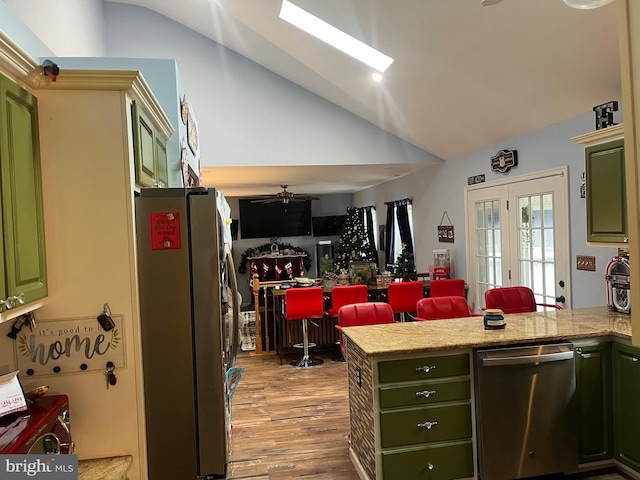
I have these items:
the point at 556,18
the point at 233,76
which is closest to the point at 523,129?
the point at 556,18

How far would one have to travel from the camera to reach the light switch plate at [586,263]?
12.3 feet

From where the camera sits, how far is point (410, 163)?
6234 mm

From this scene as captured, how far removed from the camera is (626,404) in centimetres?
274

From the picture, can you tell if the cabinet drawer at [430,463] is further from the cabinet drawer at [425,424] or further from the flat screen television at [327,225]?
the flat screen television at [327,225]

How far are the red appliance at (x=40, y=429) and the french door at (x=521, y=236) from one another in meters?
3.97

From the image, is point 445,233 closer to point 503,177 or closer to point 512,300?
point 503,177

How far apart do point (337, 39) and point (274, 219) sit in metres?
6.79

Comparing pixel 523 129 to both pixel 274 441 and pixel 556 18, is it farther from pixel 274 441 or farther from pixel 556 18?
pixel 274 441

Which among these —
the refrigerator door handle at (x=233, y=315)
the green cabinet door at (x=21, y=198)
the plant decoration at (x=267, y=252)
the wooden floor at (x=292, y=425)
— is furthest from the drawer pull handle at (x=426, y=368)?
the plant decoration at (x=267, y=252)

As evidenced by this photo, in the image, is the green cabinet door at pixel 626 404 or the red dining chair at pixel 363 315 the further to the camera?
the red dining chair at pixel 363 315

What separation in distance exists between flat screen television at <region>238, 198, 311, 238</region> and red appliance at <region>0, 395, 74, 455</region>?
9.01 m

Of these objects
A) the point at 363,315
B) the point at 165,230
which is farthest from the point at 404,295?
the point at 165,230

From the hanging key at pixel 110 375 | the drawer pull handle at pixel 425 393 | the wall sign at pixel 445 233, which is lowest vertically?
the drawer pull handle at pixel 425 393

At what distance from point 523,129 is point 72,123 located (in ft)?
13.4
